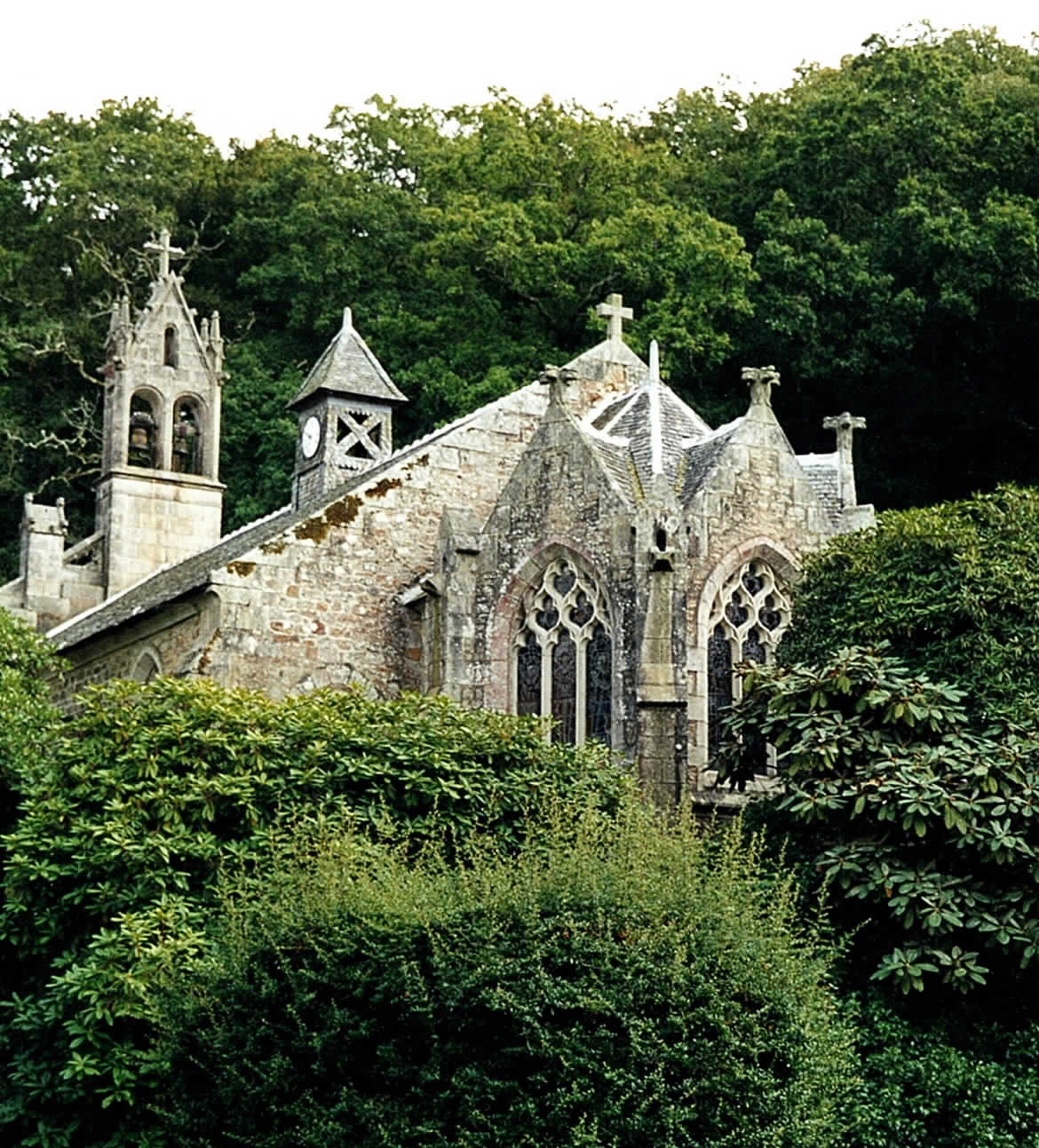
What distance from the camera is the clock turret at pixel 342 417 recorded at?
38.0m

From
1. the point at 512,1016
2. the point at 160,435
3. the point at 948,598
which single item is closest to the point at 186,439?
the point at 160,435

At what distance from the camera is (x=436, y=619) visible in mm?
27828

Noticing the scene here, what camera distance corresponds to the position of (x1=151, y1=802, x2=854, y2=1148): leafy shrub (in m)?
15.8

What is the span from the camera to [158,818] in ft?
64.0

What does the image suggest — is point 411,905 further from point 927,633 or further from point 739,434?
point 739,434

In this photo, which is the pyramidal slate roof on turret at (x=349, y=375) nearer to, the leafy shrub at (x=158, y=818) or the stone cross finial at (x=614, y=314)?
the stone cross finial at (x=614, y=314)

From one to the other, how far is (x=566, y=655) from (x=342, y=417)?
521 inches

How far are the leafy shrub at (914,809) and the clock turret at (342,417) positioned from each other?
17602mm

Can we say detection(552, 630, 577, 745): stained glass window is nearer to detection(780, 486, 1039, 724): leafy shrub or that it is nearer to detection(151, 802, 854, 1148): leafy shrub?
detection(780, 486, 1039, 724): leafy shrub

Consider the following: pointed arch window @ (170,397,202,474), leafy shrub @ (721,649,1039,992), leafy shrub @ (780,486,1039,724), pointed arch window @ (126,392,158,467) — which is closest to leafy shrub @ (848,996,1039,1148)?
leafy shrub @ (721,649,1039,992)

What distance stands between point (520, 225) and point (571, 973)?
29.0 m

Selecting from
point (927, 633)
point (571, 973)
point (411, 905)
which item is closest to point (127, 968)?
point (411, 905)

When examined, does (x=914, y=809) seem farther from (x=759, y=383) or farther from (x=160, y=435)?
(x=160, y=435)

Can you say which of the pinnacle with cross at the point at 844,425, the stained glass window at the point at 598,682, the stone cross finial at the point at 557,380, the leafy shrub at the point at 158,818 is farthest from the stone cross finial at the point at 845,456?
the leafy shrub at the point at 158,818
